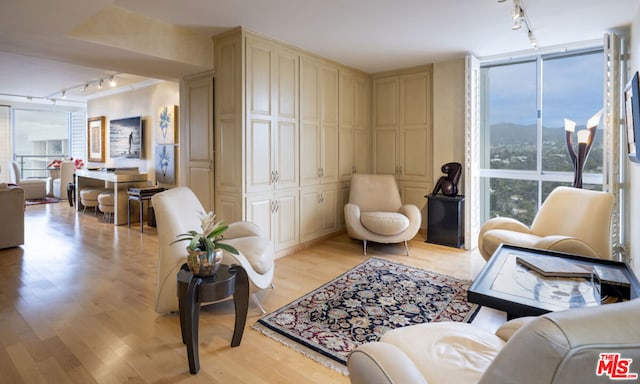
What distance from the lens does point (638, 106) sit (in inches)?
100

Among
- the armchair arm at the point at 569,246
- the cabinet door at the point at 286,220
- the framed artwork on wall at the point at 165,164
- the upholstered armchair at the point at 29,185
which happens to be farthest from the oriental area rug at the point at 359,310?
the upholstered armchair at the point at 29,185

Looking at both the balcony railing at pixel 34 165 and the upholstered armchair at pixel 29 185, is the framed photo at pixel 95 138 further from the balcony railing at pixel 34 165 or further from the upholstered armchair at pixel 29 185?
the balcony railing at pixel 34 165

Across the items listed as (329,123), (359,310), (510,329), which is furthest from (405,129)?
(510,329)

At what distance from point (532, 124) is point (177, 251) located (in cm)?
464

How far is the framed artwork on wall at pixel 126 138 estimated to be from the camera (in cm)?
665

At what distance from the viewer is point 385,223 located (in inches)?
169

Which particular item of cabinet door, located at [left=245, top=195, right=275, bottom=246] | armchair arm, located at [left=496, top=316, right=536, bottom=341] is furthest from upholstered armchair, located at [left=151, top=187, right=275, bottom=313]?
armchair arm, located at [left=496, top=316, right=536, bottom=341]

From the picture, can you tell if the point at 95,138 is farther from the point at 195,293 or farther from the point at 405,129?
the point at 195,293

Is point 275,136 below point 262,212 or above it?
above

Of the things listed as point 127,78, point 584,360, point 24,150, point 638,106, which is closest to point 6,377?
point 584,360

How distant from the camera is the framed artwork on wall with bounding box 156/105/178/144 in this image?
19.4 feet

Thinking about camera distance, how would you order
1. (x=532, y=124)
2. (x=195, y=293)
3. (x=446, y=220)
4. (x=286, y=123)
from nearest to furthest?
(x=195, y=293) → (x=286, y=123) → (x=532, y=124) → (x=446, y=220)

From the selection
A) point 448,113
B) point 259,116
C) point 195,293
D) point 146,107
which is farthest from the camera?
point 146,107

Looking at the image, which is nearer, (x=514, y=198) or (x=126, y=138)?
(x=514, y=198)
